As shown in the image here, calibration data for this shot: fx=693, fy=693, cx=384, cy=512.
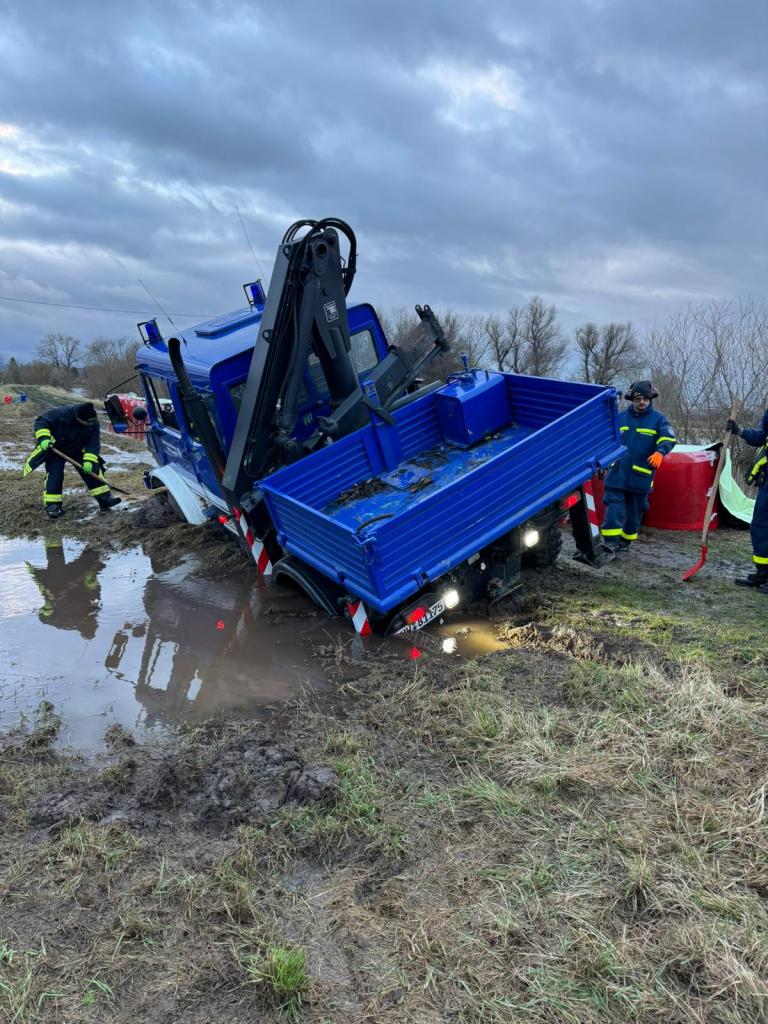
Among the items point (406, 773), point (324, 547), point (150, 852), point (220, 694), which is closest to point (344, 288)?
point (324, 547)

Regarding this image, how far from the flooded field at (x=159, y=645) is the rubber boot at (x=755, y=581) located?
8.43 ft

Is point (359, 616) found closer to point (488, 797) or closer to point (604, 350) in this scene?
point (488, 797)

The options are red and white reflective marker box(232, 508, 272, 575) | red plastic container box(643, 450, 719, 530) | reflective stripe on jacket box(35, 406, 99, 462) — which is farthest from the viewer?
reflective stripe on jacket box(35, 406, 99, 462)

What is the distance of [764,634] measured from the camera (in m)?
4.91

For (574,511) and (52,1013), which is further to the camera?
(574,511)

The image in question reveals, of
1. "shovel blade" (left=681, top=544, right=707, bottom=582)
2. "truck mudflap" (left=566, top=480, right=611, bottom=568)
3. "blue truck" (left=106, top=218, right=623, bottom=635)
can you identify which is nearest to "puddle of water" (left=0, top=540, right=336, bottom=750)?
"blue truck" (left=106, top=218, right=623, bottom=635)

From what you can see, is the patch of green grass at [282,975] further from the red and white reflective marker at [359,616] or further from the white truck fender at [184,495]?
the white truck fender at [184,495]

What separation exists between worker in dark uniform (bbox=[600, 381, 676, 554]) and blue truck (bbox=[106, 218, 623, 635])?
3.05ft

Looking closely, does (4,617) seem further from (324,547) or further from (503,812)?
(503,812)

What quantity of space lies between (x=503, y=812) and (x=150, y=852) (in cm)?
154

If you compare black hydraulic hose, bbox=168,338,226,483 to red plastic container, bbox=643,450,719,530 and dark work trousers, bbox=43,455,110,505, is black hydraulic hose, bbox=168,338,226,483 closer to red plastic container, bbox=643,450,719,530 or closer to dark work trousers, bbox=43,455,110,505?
dark work trousers, bbox=43,455,110,505

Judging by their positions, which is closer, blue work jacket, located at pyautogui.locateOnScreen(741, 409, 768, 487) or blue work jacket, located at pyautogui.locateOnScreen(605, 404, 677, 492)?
blue work jacket, located at pyautogui.locateOnScreen(741, 409, 768, 487)

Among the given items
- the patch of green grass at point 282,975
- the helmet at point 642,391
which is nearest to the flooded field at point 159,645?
the patch of green grass at point 282,975

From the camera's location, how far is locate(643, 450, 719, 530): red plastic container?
7.68 meters
